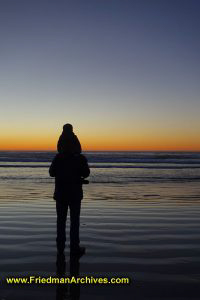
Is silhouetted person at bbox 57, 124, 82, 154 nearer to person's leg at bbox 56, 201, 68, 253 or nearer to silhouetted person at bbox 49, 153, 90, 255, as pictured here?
silhouetted person at bbox 49, 153, 90, 255

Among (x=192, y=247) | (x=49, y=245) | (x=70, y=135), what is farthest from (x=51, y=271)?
(x=192, y=247)

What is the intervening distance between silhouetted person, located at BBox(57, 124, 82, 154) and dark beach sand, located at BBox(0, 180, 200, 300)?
1.65 meters

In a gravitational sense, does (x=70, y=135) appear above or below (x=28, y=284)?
above

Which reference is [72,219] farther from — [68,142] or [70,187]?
[68,142]

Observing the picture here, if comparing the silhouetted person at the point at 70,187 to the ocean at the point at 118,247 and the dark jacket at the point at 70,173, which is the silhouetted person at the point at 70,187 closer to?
the dark jacket at the point at 70,173

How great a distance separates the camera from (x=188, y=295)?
4059 millimetres

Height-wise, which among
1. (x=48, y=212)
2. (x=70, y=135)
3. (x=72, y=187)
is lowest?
(x=48, y=212)

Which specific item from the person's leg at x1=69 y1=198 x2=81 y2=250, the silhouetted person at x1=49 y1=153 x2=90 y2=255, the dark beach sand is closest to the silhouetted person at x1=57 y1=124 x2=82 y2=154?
the silhouetted person at x1=49 y1=153 x2=90 y2=255

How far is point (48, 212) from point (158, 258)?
5152 millimetres

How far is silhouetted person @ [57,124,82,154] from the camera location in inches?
233

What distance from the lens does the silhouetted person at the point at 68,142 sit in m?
5.93

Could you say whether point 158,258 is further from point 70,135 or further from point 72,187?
point 70,135

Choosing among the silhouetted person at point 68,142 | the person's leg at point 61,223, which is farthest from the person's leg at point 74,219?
the silhouetted person at point 68,142

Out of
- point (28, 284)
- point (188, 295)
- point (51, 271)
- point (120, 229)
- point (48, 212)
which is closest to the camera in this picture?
point (188, 295)
